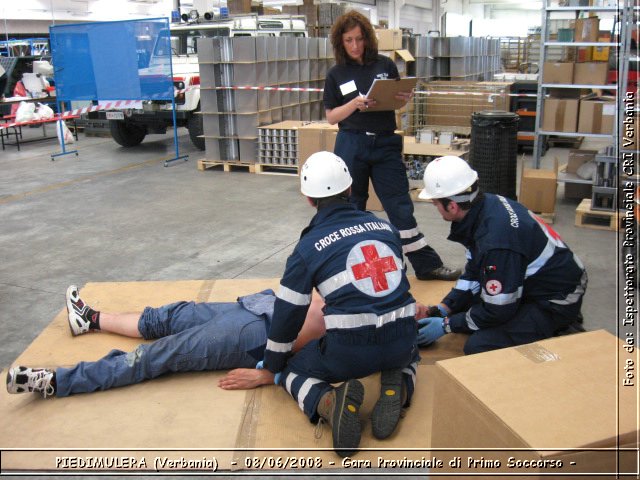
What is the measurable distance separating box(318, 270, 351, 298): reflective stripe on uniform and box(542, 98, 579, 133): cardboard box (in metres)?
5.29

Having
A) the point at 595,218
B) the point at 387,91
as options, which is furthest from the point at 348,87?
the point at 595,218

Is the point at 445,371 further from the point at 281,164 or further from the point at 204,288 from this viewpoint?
the point at 281,164

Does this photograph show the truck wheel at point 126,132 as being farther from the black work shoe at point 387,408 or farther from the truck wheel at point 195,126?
the black work shoe at point 387,408

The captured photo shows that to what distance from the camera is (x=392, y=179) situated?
4391 mm

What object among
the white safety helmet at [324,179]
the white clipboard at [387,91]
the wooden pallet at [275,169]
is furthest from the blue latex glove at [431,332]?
the wooden pallet at [275,169]

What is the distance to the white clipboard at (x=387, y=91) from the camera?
4.12m

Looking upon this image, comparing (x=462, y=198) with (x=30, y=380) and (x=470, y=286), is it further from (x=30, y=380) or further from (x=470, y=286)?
(x=30, y=380)

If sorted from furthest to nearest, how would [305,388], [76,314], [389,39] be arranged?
1. [389,39]
2. [76,314]
3. [305,388]

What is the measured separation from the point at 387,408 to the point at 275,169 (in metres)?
7.03

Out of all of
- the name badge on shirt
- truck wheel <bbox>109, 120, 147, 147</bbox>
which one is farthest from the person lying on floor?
truck wheel <bbox>109, 120, 147, 147</bbox>

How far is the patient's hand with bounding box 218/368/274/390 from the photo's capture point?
9.92 feet

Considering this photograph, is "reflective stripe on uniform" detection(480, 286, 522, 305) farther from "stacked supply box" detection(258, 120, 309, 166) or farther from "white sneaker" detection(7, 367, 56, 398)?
"stacked supply box" detection(258, 120, 309, 166)

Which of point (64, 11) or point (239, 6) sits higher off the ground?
point (64, 11)

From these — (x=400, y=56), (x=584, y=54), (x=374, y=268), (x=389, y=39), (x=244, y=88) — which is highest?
(x=389, y=39)
